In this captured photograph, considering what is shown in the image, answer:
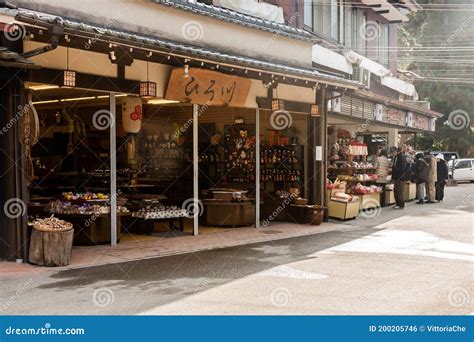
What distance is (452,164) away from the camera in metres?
41.3

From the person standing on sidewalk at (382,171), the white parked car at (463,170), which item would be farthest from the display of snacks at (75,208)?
the white parked car at (463,170)

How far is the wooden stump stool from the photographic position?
10.9m

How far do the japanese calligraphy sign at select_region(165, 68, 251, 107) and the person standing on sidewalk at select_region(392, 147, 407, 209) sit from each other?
29.5 feet

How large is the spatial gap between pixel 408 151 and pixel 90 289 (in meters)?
20.9

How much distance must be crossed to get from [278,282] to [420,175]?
55.1 ft

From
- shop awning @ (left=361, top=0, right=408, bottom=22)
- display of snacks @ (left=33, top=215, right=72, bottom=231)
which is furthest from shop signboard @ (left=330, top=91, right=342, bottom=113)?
display of snacks @ (left=33, top=215, right=72, bottom=231)

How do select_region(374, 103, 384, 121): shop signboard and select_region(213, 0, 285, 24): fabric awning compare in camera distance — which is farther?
select_region(374, 103, 384, 121): shop signboard

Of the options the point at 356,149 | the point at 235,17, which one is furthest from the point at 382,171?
the point at 235,17

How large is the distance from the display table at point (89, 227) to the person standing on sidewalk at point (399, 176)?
12.6m

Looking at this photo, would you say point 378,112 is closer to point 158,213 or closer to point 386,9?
point 386,9

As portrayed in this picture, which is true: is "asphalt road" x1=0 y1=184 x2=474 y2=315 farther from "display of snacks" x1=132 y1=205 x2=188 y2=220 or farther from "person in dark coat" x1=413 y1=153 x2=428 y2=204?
"person in dark coat" x1=413 y1=153 x2=428 y2=204

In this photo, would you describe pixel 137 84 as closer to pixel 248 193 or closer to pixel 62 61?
pixel 62 61

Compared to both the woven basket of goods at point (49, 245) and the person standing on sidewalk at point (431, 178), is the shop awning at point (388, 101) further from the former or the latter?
the woven basket of goods at point (49, 245)

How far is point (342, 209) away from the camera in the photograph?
1881 cm
